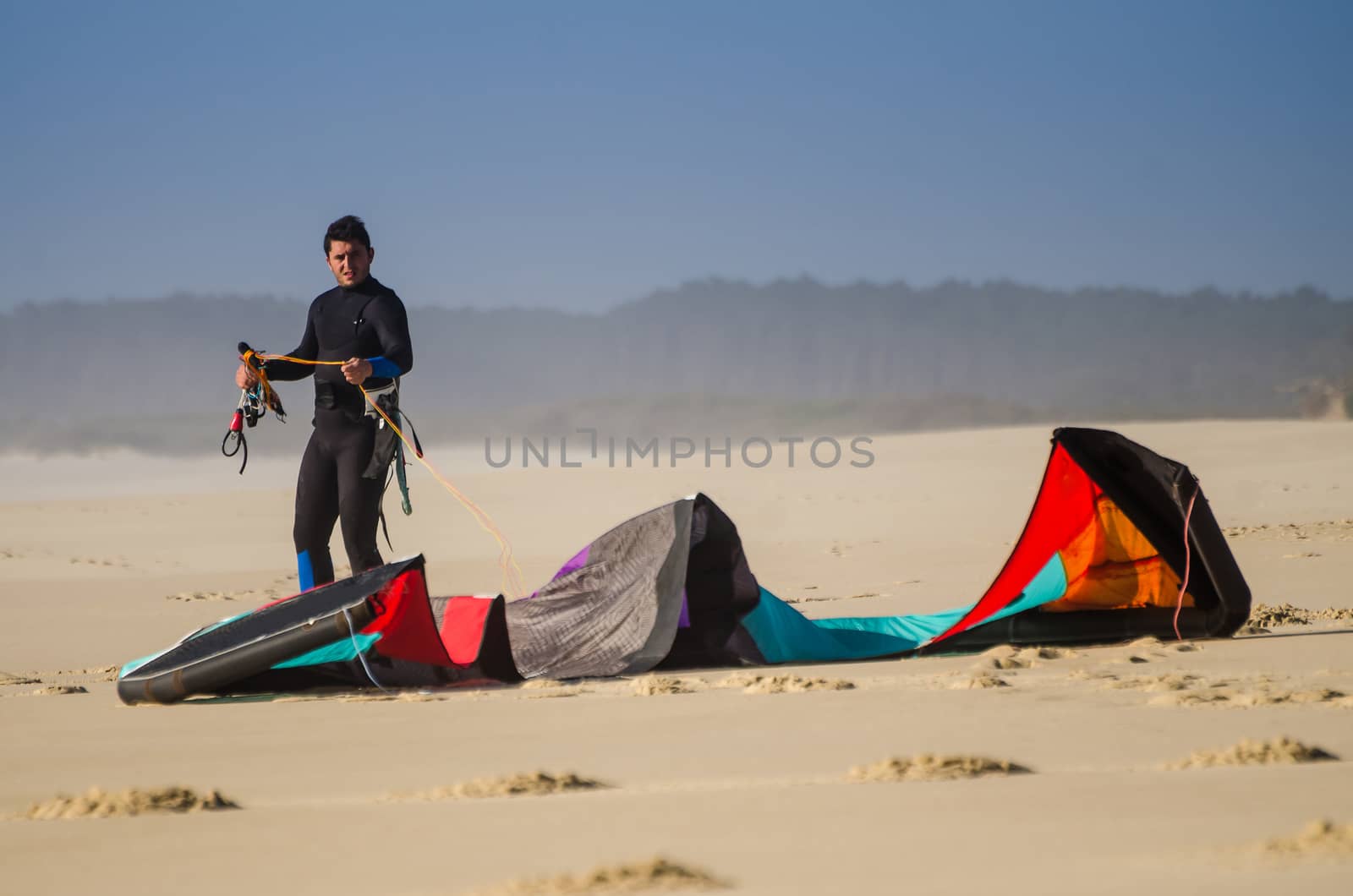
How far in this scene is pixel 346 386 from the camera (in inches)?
237

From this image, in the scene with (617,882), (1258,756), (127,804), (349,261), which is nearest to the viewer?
(617,882)

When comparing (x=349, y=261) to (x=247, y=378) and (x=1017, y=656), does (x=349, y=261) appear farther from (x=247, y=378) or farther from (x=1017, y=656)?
(x=1017, y=656)

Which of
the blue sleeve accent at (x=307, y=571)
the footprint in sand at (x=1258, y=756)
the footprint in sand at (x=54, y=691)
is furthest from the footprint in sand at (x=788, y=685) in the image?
the footprint in sand at (x=54, y=691)

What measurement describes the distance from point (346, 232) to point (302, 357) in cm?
Answer: 56

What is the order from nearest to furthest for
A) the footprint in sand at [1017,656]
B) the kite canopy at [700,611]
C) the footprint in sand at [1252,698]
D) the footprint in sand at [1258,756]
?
the footprint in sand at [1258,756], the footprint in sand at [1252,698], the kite canopy at [700,611], the footprint in sand at [1017,656]

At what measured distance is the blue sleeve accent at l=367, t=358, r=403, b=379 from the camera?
236 inches

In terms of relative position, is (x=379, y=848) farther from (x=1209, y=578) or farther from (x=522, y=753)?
(x=1209, y=578)

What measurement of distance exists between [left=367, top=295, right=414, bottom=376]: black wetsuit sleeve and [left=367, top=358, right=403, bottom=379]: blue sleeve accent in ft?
0.04

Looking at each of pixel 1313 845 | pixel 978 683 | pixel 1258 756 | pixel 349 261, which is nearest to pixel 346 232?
pixel 349 261

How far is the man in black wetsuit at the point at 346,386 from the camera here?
592 centimetres

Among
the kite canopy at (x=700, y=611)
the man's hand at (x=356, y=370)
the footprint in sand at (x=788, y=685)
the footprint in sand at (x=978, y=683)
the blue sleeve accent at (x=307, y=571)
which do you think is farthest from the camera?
the blue sleeve accent at (x=307, y=571)

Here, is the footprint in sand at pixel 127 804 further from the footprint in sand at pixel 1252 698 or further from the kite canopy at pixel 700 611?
the footprint in sand at pixel 1252 698

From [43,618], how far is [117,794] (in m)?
6.71

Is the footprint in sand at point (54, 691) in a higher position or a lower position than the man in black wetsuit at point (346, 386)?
lower
